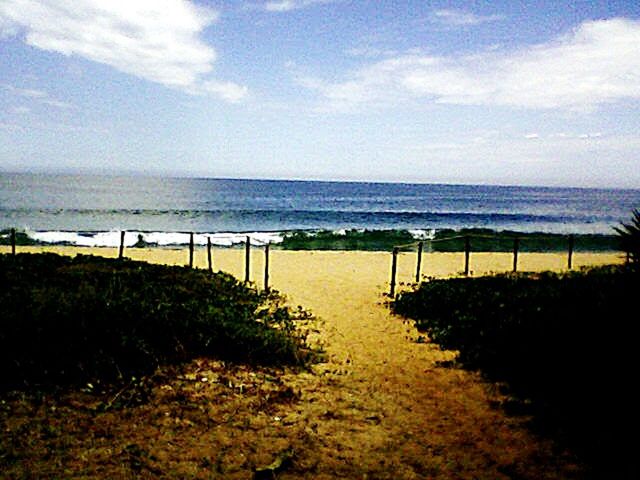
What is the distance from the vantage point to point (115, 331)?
7.05 meters

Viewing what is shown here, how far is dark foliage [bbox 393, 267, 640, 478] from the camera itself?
5.28m

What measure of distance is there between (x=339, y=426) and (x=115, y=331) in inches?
132

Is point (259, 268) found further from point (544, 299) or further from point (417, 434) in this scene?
point (417, 434)

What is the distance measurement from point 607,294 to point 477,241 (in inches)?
942

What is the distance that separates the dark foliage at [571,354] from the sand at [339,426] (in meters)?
0.38

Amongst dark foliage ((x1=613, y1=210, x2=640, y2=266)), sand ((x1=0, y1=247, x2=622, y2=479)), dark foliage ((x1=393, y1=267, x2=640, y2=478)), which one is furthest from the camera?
dark foliage ((x1=613, y1=210, x2=640, y2=266))

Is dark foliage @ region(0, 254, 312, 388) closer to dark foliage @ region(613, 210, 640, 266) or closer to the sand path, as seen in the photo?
the sand path

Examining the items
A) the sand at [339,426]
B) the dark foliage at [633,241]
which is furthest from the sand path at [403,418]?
the dark foliage at [633,241]

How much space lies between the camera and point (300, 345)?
8.60m

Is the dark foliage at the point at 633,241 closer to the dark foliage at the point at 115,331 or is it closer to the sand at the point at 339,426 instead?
the sand at the point at 339,426

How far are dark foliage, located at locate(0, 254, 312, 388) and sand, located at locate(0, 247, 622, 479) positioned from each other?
0.55 meters

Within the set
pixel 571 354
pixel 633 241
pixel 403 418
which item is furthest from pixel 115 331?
pixel 633 241

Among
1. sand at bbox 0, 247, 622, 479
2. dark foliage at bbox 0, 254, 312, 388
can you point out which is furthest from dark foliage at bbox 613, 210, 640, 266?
dark foliage at bbox 0, 254, 312, 388

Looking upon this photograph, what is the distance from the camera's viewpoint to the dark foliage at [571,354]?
17.3ft
